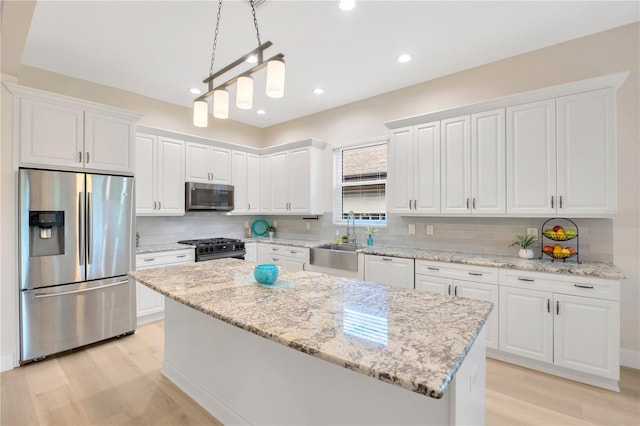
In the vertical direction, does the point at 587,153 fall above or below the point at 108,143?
below

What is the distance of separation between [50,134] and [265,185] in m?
2.90

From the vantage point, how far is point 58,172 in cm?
286

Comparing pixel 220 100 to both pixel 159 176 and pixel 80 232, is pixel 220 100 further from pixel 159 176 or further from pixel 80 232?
pixel 159 176

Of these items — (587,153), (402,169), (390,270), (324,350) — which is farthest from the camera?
(402,169)

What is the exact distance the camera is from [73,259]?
2.94 meters

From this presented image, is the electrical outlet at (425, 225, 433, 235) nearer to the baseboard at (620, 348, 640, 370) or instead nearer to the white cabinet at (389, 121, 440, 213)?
the white cabinet at (389, 121, 440, 213)

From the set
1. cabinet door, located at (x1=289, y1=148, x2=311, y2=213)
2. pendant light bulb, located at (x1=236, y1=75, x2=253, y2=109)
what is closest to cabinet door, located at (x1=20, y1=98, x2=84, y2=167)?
pendant light bulb, located at (x1=236, y1=75, x2=253, y2=109)

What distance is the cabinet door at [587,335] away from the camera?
2270 mm

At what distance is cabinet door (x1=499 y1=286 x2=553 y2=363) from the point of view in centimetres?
251

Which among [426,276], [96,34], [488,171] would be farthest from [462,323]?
[96,34]

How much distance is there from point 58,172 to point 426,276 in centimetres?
377

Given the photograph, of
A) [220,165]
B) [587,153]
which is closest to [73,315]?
[220,165]

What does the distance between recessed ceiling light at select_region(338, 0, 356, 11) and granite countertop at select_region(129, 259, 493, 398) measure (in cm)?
209

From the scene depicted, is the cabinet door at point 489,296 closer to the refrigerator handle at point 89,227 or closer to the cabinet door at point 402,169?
the cabinet door at point 402,169
